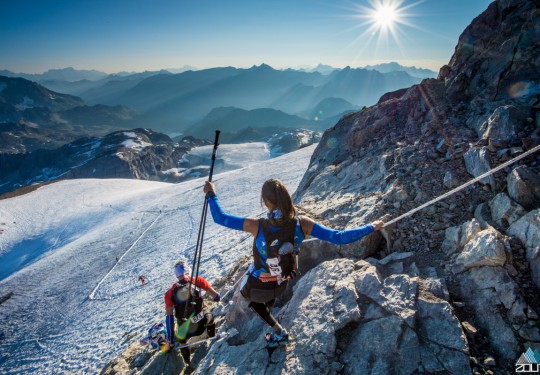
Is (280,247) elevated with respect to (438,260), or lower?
elevated

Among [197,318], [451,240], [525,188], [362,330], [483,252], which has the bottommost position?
[197,318]

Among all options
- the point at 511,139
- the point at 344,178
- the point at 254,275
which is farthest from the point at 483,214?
the point at 344,178

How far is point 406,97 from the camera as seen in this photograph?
1470 cm

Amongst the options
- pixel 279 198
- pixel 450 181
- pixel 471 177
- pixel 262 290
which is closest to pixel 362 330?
pixel 262 290

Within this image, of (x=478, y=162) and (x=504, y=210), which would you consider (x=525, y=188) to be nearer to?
(x=504, y=210)

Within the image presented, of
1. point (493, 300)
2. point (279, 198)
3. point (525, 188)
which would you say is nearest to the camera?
point (279, 198)

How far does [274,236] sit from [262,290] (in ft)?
3.87

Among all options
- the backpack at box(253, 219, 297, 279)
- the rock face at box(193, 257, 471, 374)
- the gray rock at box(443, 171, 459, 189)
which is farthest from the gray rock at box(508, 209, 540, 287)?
the backpack at box(253, 219, 297, 279)

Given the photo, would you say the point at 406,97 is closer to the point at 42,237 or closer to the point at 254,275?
the point at 254,275

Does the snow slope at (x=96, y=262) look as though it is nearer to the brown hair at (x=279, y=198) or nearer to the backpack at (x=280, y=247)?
the backpack at (x=280, y=247)

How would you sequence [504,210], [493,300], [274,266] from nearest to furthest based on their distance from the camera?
1. [274,266]
2. [493,300]
3. [504,210]

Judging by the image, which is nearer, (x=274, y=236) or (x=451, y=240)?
(x=274, y=236)

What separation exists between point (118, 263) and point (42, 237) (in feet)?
71.7

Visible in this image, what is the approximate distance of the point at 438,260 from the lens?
248 inches
